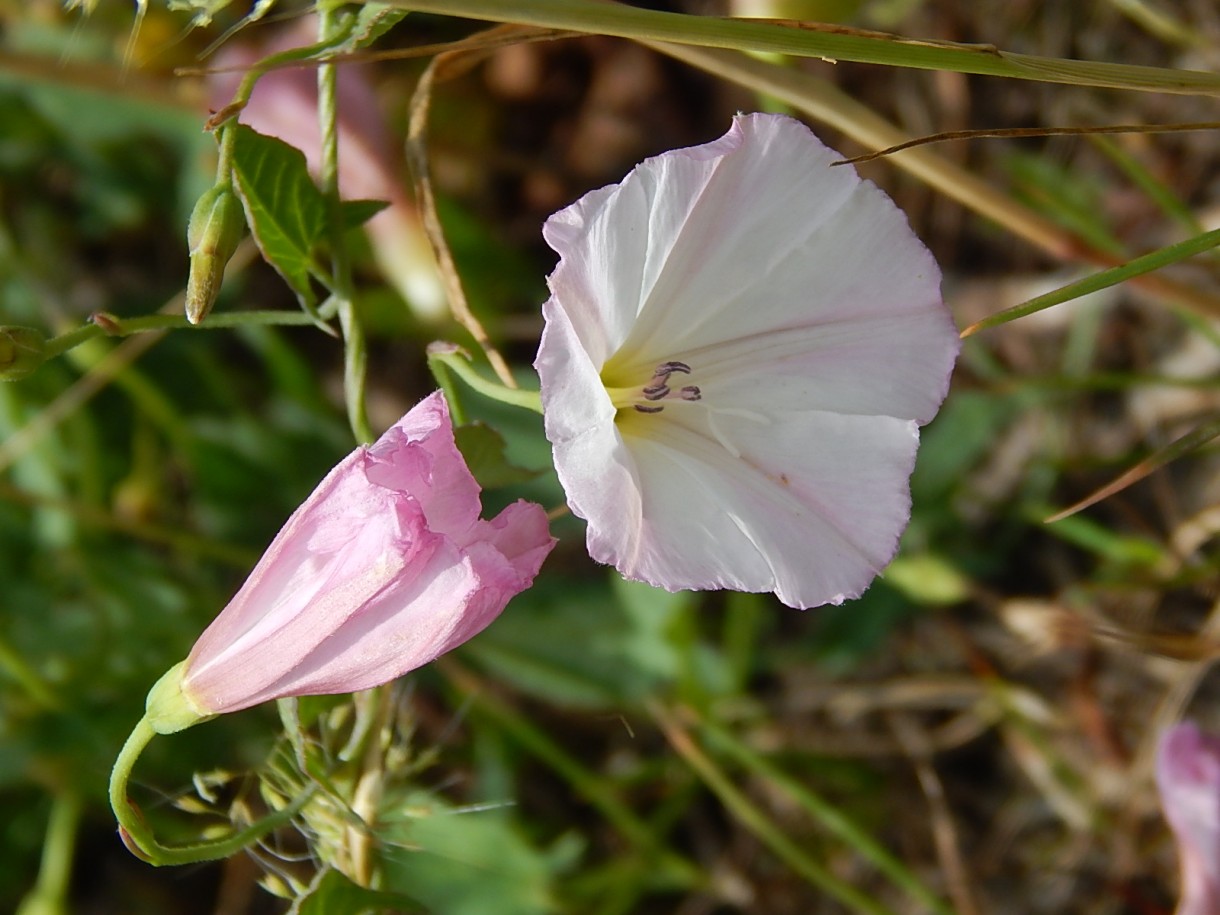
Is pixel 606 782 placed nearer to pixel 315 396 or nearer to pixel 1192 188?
pixel 315 396

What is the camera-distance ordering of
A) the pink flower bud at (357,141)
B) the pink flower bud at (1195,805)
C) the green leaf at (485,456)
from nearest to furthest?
the green leaf at (485,456)
the pink flower bud at (1195,805)
the pink flower bud at (357,141)

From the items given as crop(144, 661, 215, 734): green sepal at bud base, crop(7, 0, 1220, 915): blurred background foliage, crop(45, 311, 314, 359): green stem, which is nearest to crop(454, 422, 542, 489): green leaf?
crop(45, 311, 314, 359): green stem

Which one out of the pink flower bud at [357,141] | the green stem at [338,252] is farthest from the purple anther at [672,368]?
the pink flower bud at [357,141]

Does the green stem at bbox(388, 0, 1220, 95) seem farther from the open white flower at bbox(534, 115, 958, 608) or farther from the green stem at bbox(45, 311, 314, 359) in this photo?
the green stem at bbox(45, 311, 314, 359)

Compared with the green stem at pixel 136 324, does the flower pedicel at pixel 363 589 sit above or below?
below

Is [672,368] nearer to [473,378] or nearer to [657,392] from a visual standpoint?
[657,392]

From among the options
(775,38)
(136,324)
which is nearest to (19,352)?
(136,324)

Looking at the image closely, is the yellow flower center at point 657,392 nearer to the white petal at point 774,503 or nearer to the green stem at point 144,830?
the white petal at point 774,503
